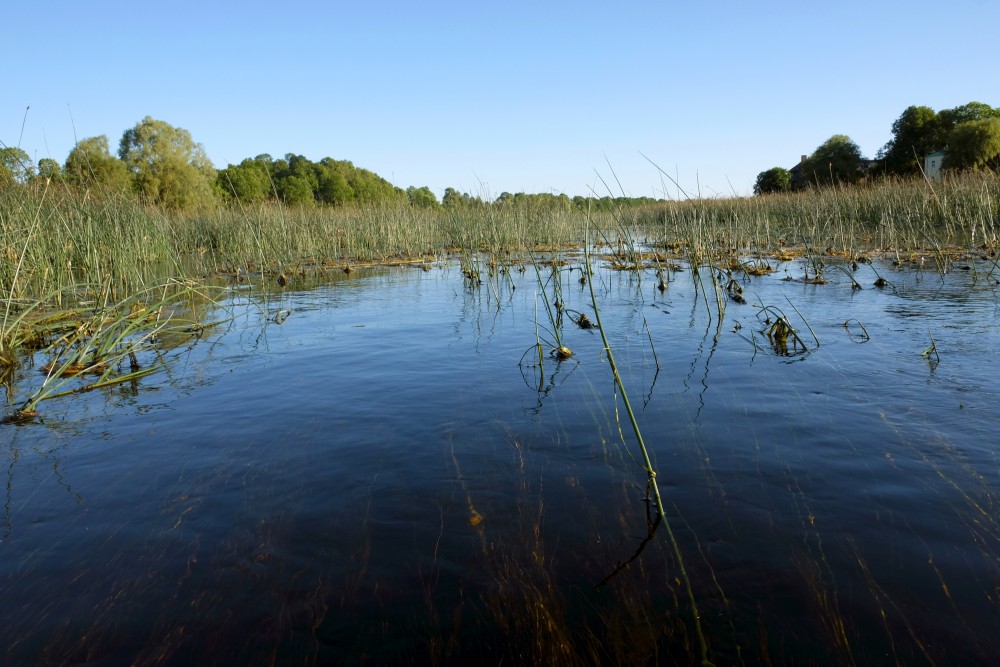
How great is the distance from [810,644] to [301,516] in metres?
1.80

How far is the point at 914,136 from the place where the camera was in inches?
1312

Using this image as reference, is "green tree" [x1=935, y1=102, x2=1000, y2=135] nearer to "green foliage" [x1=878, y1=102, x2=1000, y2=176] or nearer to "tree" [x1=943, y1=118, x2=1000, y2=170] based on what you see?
"green foliage" [x1=878, y1=102, x2=1000, y2=176]

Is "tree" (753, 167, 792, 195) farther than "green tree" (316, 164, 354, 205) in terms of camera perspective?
No

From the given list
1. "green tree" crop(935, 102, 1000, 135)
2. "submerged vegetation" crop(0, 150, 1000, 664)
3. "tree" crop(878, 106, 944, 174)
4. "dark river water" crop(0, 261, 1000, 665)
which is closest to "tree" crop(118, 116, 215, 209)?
"submerged vegetation" crop(0, 150, 1000, 664)

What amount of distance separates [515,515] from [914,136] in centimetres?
4045

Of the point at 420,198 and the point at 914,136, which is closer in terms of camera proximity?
the point at 914,136

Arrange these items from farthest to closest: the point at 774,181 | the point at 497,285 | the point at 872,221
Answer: the point at 774,181
the point at 872,221
the point at 497,285

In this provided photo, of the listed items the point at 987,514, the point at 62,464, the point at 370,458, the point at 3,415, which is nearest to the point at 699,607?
the point at 987,514

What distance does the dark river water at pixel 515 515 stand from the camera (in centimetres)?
167

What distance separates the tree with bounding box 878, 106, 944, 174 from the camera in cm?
3216

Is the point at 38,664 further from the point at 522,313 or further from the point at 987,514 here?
the point at 522,313

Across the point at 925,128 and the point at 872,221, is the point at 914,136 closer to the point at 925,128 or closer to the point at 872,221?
the point at 925,128

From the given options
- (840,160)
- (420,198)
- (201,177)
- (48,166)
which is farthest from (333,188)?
(48,166)

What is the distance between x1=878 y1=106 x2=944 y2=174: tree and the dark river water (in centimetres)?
3459
